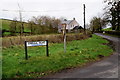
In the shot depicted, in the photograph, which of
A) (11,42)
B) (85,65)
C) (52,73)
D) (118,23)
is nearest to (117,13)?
(118,23)

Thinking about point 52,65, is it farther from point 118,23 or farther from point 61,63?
point 118,23

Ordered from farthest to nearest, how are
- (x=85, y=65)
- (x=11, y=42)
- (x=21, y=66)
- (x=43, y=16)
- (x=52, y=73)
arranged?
1. (x=43, y=16)
2. (x=11, y=42)
3. (x=85, y=65)
4. (x=21, y=66)
5. (x=52, y=73)

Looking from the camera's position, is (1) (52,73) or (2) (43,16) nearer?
(1) (52,73)

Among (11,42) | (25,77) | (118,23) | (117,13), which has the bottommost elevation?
(25,77)

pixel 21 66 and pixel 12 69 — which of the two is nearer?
pixel 12 69

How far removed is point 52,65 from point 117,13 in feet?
92.5

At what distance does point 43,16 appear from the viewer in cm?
5238

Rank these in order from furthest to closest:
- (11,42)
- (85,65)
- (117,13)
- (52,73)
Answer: (117,13), (11,42), (85,65), (52,73)

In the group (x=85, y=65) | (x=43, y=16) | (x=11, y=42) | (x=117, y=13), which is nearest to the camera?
(x=85, y=65)

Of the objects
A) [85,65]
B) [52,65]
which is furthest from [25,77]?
[85,65]

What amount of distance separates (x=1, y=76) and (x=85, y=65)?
450cm

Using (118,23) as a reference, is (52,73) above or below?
below

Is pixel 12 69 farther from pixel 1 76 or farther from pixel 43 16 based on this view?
pixel 43 16

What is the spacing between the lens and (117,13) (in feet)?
100
